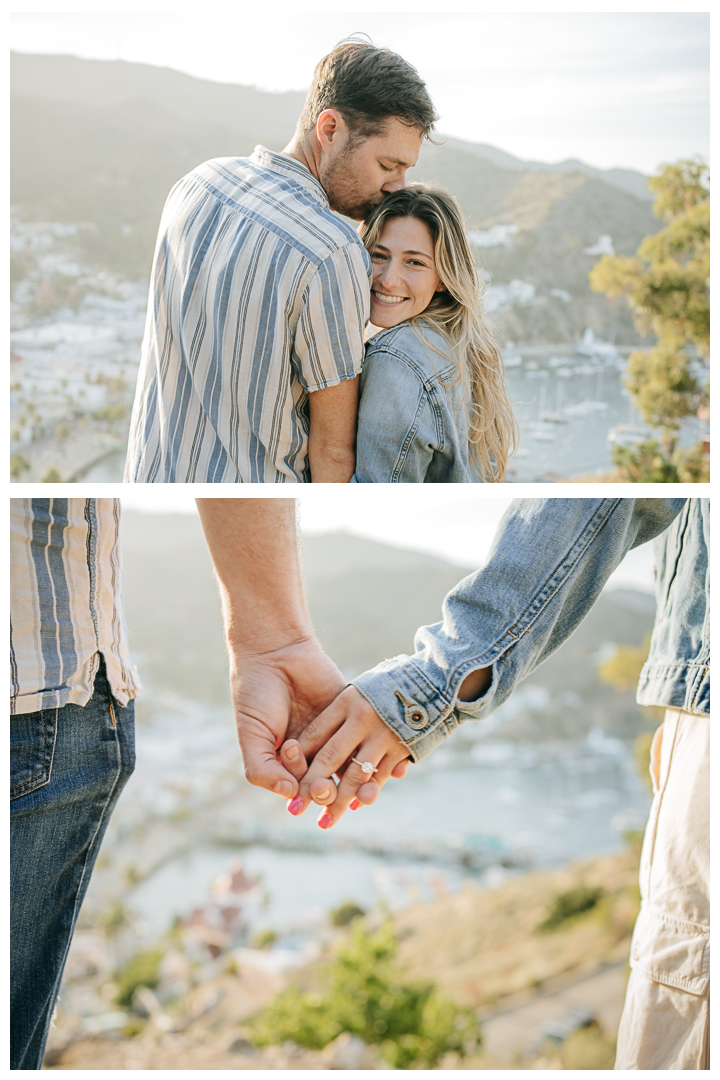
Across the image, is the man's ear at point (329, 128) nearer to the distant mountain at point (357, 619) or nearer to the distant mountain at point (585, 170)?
the distant mountain at point (585, 170)

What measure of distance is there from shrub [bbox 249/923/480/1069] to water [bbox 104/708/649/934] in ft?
24.5

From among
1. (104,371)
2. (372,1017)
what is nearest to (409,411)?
(104,371)

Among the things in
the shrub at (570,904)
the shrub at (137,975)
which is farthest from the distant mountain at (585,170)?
the shrub at (137,975)

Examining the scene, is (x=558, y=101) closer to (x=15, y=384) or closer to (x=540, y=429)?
(x=540, y=429)

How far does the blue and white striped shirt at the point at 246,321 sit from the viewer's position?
3.94 feet

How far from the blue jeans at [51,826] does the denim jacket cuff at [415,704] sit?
1.04 feet

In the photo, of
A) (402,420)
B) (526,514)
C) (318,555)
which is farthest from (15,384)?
(318,555)

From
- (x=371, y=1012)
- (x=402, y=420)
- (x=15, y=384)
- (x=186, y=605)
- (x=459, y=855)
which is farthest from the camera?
(x=186, y=605)

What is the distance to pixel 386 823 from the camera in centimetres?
1639

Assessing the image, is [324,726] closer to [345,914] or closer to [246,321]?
[246,321]

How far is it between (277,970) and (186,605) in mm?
10376

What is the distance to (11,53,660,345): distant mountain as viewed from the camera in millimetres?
5738

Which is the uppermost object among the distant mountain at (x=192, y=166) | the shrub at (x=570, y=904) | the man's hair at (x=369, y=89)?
the distant mountain at (x=192, y=166)

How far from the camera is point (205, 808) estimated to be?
17453 mm
